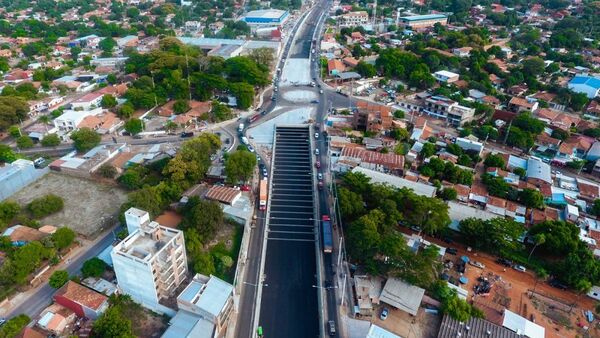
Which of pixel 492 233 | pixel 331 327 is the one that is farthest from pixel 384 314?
pixel 492 233

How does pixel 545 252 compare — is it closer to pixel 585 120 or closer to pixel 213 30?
pixel 585 120

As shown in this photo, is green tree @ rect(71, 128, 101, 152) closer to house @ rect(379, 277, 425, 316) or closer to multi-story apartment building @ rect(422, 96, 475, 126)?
house @ rect(379, 277, 425, 316)

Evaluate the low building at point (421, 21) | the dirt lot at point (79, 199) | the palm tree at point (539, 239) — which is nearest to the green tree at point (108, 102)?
the dirt lot at point (79, 199)

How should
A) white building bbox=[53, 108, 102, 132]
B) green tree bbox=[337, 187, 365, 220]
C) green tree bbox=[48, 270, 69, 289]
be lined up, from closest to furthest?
1. green tree bbox=[48, 270, 69, 289]
2. green tree bbox=[337, 187, 365, 220]
3. white building bbox=[53, 108, 102, 132]

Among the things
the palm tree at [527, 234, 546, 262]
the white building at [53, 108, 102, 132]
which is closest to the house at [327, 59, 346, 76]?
the white building at [53, 108, 102, 132]

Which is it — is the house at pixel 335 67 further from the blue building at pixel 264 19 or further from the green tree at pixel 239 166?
the green tree at pixel 239 166

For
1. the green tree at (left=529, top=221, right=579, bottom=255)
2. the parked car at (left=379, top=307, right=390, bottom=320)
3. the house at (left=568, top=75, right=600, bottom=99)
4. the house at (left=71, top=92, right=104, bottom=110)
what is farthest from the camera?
the house at (left=568, top=75, right=600, bottom=99)
